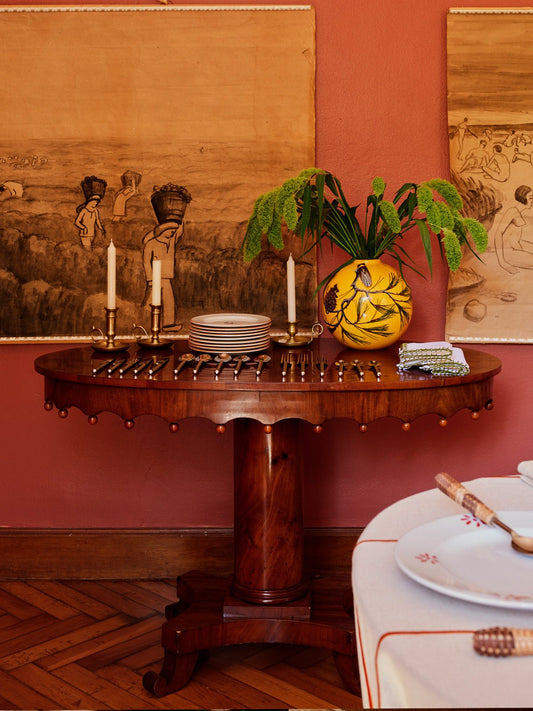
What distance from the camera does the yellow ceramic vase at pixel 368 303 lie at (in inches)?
88.8

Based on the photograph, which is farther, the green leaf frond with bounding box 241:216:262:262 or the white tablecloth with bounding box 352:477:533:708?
the green leaf frond with bounding box 241:216:262:262

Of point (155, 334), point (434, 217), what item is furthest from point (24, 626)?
point (434, 217)

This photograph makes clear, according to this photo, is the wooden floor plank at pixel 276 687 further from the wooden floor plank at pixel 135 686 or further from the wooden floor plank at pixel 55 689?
the wooden floor plank at pixel 55 689

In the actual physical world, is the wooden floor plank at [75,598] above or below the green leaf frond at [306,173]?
below

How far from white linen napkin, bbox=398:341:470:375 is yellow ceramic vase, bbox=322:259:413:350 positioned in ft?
0.73

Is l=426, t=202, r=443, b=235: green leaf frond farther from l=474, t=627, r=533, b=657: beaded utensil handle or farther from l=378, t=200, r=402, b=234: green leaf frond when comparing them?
l=474, t=627, r=533, b=657: beaded utensil handle

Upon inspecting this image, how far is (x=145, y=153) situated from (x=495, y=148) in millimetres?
1147

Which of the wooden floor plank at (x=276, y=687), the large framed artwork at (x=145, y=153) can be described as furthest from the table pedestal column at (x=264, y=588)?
the large framed artwork at (x=145, y=153)

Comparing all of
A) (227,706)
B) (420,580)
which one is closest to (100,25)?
(227,706)

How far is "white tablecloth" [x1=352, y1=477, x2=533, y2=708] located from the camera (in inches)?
25.8

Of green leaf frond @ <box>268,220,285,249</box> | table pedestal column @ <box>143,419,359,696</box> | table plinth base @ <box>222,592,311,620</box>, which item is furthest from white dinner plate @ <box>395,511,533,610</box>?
green leaf frond @ <box>268,220,285,249</box>

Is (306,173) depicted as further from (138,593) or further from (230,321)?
(138,593)

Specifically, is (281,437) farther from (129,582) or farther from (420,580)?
(420,580)

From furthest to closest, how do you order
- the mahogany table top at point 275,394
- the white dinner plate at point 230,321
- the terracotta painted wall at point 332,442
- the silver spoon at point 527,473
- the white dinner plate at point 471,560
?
the terracotta painted wall at point 332,442
the white dinner plate at point 230,321
the mahogany table top at point 275,394
the silver spoon at point 527,473
the white dinner plate at point 471,560
